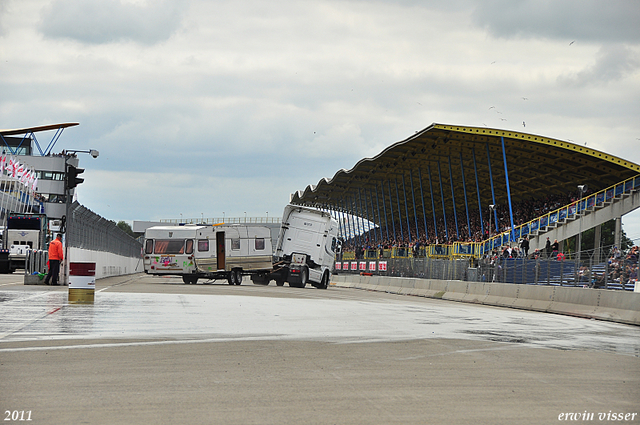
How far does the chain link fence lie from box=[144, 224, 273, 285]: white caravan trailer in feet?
7.46

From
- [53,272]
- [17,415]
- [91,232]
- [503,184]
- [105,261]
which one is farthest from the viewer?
[503,184]

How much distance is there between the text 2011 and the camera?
18.3ft

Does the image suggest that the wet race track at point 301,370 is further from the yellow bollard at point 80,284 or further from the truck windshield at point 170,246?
the truck windshield at point 170,246

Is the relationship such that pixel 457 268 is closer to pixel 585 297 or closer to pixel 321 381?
pixel 585 297

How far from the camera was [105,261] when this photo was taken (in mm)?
40156

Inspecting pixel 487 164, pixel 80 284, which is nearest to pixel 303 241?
pixel 80 284

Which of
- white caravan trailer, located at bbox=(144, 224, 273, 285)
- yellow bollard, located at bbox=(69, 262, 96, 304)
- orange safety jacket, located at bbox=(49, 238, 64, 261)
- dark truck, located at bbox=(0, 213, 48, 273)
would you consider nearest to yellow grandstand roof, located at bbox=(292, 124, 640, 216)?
white caravan trailer, located at bbox=(144, 224, 273, 285)

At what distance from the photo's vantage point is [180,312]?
1612cm

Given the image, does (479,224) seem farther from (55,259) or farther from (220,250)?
(55,259)

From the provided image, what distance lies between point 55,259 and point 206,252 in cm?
1300

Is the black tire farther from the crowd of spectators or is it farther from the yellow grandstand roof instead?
the yellow grandstand roof

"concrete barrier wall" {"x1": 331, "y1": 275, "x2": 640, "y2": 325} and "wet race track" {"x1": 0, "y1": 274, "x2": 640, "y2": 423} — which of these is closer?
"wet race track" {"x1": 0, "y1": 274, "x2": 640, "y2": 423}

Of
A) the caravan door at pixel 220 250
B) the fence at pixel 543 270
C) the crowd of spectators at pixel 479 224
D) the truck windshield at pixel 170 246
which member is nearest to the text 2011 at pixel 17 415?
the fence at pixel 543 270

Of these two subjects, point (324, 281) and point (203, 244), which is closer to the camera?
point (203, 244)
